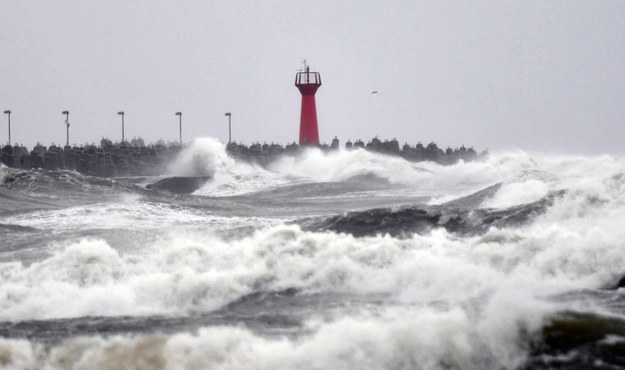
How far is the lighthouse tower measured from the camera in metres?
49.6

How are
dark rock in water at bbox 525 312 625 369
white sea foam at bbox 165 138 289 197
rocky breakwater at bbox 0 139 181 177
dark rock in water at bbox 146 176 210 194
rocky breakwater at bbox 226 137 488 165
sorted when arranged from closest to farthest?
1. dark rock in water at bbox 525 312 625 369
2. dark rock in water at bbox 146 176 210 194
3. white sea foam at bbox 165 138 289 197
4. rocky breakwater at bbox 0 139 181 177
5. rocky breakwater at bbox 226 137 488 165

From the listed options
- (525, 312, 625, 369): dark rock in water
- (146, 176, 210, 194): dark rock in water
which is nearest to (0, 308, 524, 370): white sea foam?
(525, 312, 625, 369): dark rock in water

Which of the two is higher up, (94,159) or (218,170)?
(94,159)

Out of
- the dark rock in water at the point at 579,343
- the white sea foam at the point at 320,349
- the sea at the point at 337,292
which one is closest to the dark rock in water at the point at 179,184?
the sea at the point at 337,292

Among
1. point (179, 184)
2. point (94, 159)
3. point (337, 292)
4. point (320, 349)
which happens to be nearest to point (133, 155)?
point (94, 159)

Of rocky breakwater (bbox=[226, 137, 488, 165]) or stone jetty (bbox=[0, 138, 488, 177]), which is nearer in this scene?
stone jetty (bbox=[0, 138, 488, 177])

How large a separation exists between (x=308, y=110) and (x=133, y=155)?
872 centimetres

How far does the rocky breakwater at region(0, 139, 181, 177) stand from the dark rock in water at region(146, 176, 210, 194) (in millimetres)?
4777

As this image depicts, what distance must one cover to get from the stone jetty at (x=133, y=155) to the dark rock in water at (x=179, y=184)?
15.7ft

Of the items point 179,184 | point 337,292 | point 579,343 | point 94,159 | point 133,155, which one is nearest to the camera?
point 579,343

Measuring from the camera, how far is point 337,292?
30.3ft

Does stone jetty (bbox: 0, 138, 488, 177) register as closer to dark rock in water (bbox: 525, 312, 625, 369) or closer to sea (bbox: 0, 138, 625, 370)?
sea (bbox: 0, 138, 625, 370)

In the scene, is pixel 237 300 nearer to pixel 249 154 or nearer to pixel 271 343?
pixel 271 343

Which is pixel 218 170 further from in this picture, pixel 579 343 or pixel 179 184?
pixel 579 343
